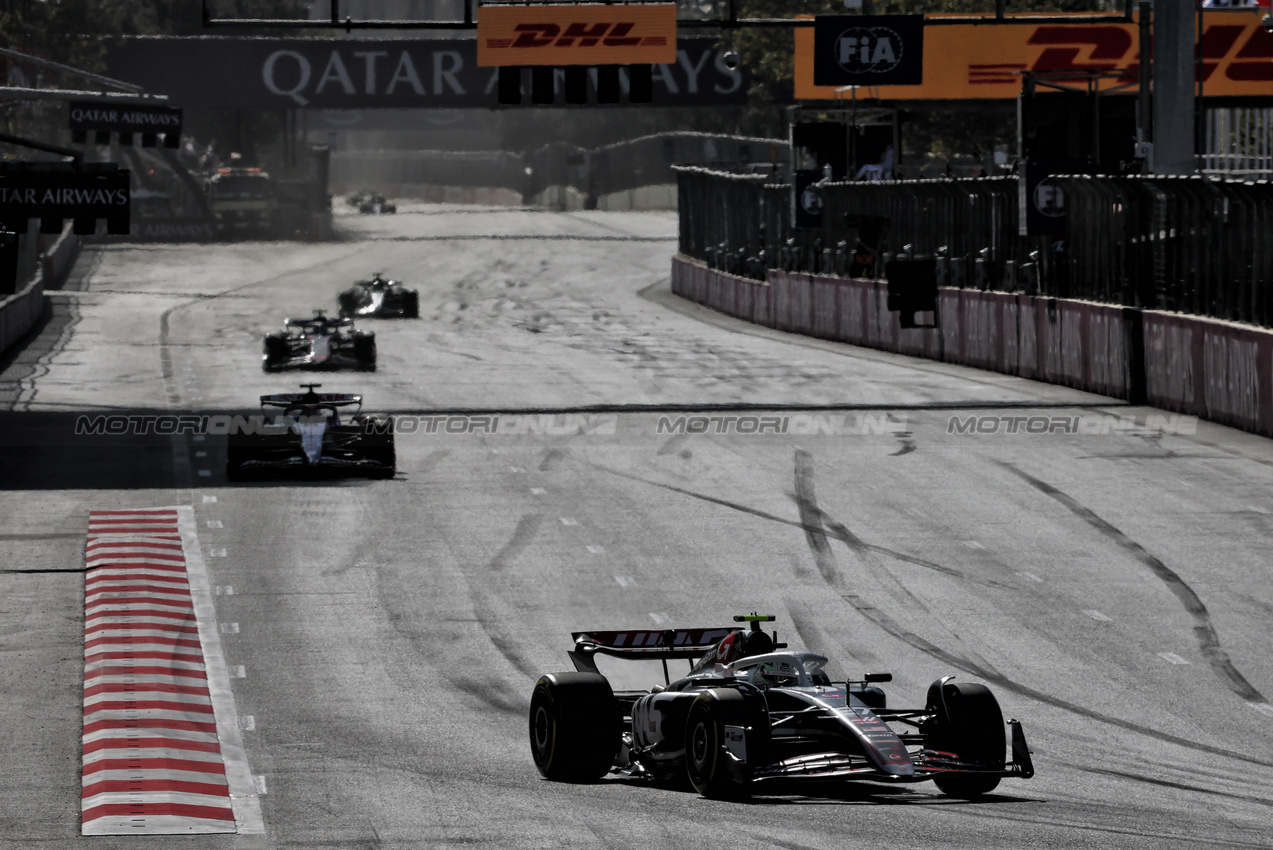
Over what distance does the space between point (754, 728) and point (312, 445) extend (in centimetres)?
1373

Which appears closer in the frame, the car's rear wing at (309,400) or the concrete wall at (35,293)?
the car's rear wing at (309,400)

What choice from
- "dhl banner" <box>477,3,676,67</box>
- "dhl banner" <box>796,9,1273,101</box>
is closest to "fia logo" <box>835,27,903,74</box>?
"dhl banner" <box>477,3,676,67</box>

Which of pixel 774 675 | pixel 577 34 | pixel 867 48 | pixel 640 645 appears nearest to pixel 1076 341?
pixel 867 48

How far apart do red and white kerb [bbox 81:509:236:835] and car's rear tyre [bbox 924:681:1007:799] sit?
400 centimetres

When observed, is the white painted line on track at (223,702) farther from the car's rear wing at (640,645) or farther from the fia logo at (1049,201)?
the fia logo at (1049,201)

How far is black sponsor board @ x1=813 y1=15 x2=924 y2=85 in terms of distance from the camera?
3206cm

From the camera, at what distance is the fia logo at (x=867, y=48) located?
3253cm

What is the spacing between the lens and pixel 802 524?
66.3ft

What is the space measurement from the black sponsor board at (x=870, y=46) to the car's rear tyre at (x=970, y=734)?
864 inches

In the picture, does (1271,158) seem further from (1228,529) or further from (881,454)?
(1228,529)

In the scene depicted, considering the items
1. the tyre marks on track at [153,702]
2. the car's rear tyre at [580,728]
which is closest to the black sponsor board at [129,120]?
the tyre marks on track at [153,702]

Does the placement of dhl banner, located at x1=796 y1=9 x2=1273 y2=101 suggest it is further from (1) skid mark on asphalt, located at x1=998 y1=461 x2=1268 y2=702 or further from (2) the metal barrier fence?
(1) skid mark on asphalt, located at x1=998 y1=461 x2=1268 y2=702

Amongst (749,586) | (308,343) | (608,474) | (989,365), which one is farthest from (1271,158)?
(749,586)

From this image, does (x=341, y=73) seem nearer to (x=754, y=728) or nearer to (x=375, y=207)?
(x=375, y=207)
